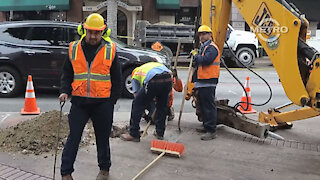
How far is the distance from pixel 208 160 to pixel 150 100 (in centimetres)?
129

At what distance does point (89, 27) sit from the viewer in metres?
3.81

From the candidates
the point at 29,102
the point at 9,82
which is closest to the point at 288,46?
the point at 29,102

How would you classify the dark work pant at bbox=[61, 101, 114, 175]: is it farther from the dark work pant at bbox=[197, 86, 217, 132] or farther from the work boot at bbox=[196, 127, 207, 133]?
the work boot at bbox=[196, 127, 207, 133]

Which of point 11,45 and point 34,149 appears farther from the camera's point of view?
point 11,45

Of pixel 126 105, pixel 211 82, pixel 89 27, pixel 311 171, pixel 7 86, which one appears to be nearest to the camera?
pixel 89 27

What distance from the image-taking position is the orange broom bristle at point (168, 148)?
16.6 ft

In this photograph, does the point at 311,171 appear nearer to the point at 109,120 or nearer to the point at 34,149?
the point at 109,120

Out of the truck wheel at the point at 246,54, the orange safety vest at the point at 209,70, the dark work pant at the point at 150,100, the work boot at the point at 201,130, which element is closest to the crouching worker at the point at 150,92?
the dark work pant at the point at 150,100

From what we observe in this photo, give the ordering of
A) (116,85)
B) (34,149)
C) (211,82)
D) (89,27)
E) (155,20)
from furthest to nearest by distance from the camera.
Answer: (155,20) → (211,82) → (34,149) → (116,85) → (89,27)

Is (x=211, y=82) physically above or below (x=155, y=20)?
below

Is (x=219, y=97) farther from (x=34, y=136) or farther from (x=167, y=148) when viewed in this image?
(x=34, y=136)

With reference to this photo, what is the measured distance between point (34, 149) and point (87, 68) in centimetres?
184

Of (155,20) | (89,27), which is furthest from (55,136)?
(155,20)

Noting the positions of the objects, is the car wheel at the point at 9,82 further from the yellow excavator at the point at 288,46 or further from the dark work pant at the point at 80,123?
the yellow excavator at the point at 288,46
